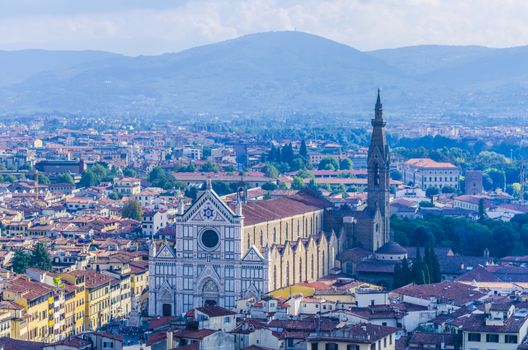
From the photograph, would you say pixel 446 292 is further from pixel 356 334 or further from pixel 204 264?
pixel 356 334

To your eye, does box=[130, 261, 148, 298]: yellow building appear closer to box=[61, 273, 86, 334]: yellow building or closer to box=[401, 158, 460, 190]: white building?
box=[61, 273, 86, 334]: yellow building

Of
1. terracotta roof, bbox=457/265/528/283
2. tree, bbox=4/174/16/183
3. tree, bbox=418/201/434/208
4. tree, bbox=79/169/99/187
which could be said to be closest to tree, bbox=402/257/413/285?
terracotta roof, bbox=457/265/528/283

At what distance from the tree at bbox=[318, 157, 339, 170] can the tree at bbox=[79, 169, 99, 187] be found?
Answer: 25.6 metres

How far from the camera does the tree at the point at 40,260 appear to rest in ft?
230

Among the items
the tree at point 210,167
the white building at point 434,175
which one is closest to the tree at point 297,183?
the tree at point 210,167

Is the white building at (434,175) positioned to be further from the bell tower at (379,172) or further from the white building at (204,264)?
the white building at (204,264)

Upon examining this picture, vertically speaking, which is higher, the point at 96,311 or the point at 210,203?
the point at 210,203

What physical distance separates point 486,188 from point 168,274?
257 feet

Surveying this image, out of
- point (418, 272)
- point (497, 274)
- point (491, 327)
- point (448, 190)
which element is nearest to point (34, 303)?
point (418, 272)

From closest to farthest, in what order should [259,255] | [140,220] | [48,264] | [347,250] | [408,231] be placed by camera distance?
1. [259,255]
2. [48,264]
3. [347,250]
4. [408,231]
5. [140,220]

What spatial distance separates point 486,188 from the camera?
14112 centimetres

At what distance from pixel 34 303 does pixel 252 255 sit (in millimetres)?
9877

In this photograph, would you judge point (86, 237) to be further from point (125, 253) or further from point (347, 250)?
point (347, 250)

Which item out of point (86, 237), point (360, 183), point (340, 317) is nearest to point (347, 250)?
point (86, 237)
